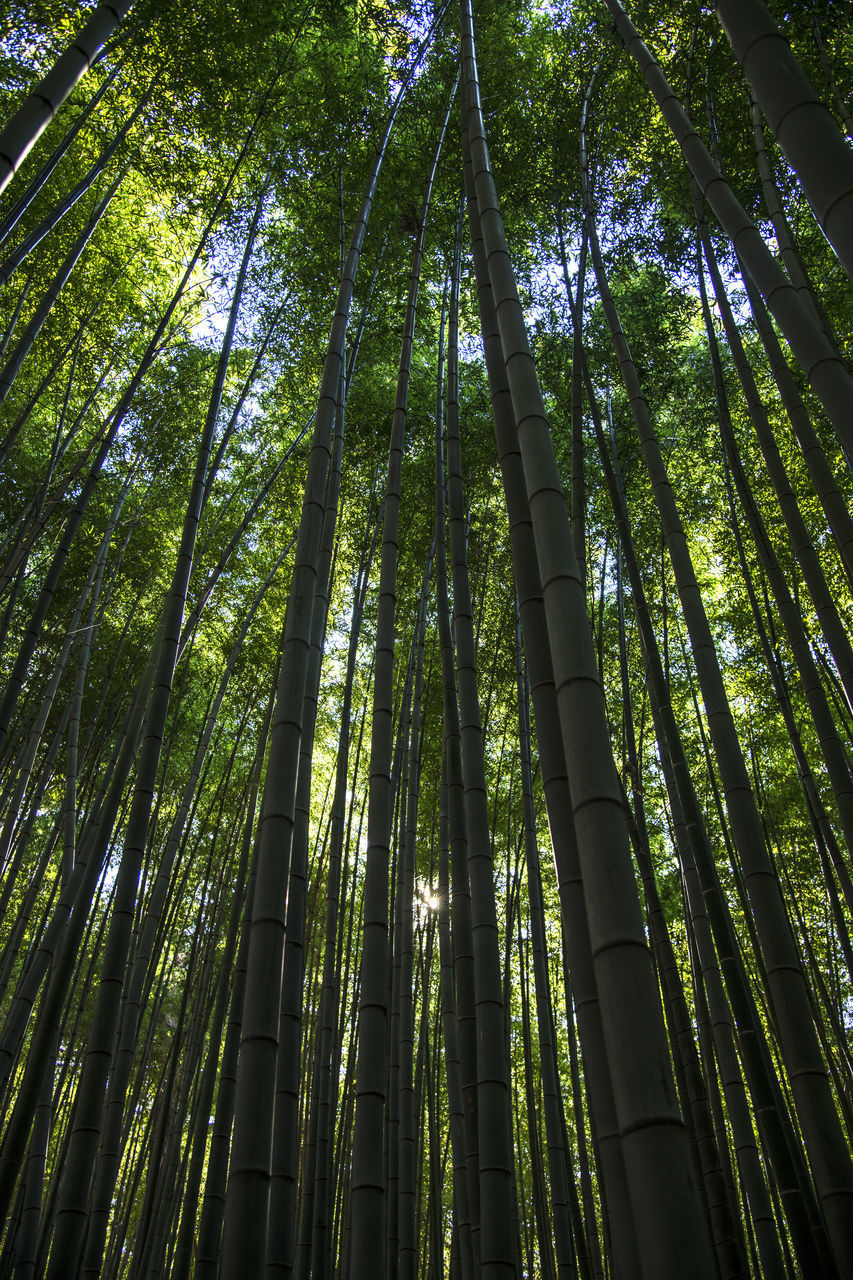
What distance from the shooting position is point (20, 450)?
6348mm

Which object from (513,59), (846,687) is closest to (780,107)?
(846,687)

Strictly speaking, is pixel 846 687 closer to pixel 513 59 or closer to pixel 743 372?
pixel 743 372

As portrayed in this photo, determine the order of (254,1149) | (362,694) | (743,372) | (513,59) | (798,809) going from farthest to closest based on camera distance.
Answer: (362,694)
(798,809)
(513,59)
(743,372)
(254,1149)

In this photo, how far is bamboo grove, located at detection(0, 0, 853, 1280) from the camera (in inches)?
63.5

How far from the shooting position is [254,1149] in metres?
1.36

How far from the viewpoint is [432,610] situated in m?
7.64

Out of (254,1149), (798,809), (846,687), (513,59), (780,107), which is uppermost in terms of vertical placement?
(513,59)

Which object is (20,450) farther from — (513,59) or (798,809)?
(798,809)

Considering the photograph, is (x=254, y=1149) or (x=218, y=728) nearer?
(x=254, y=1149)

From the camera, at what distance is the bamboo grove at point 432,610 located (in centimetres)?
161

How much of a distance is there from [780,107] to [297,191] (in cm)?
452

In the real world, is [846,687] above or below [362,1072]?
above

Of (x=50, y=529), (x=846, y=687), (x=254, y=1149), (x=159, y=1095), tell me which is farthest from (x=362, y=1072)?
(x=50, y=529)

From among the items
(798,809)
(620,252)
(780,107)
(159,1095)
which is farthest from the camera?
(798,809)
